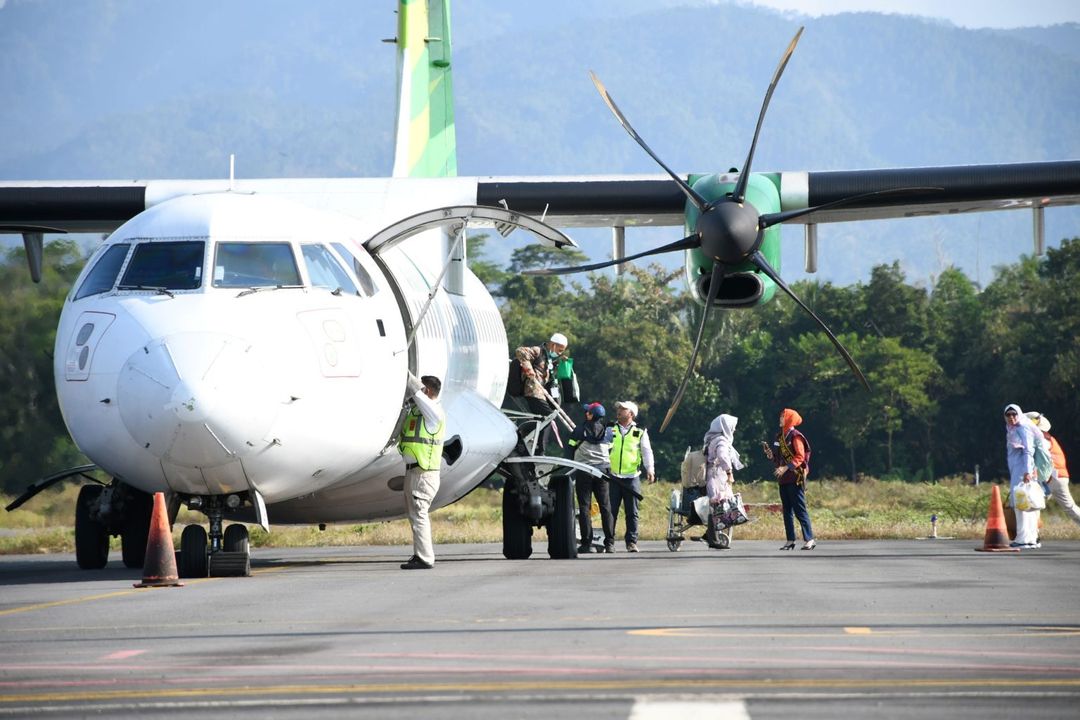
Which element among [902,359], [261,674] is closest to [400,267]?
[261,674]

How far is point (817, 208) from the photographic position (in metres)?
17.5

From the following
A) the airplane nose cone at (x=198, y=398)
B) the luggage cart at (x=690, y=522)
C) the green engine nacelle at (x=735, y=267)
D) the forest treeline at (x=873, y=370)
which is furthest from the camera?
the forest treeline at (x=873, y=370)

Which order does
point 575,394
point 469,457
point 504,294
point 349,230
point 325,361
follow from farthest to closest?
1. point 504,294
2. point 575,394
3. point 469,457
4. point 349,230
5. point 325,361

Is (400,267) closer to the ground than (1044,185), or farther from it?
closer to the ground

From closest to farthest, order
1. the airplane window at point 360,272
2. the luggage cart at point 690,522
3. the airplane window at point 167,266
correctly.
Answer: the airplane window at point 167,266 < the airplane window at point 360,272 < the luggage cart at point 690,522

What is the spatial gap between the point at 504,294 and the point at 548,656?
6131 centimetres

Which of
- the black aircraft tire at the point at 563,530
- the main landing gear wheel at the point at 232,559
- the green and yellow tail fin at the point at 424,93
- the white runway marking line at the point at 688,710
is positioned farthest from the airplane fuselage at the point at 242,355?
the green and yellow tail fin at the point at 424,93

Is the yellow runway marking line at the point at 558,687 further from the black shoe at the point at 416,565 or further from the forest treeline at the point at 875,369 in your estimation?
the forest treeline at the point at 875,369

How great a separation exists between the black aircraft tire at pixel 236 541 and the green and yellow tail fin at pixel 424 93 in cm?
791

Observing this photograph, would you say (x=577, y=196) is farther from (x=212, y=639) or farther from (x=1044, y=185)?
(x=212, y=639)

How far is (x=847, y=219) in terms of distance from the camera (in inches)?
784

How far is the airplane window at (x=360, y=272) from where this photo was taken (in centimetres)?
1359

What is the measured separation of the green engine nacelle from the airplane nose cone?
6.37 metres

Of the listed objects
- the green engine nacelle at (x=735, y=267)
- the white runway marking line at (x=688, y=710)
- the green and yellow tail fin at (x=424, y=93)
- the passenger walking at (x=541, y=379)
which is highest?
the green and yellow tail fin at (x=424, y=93)
